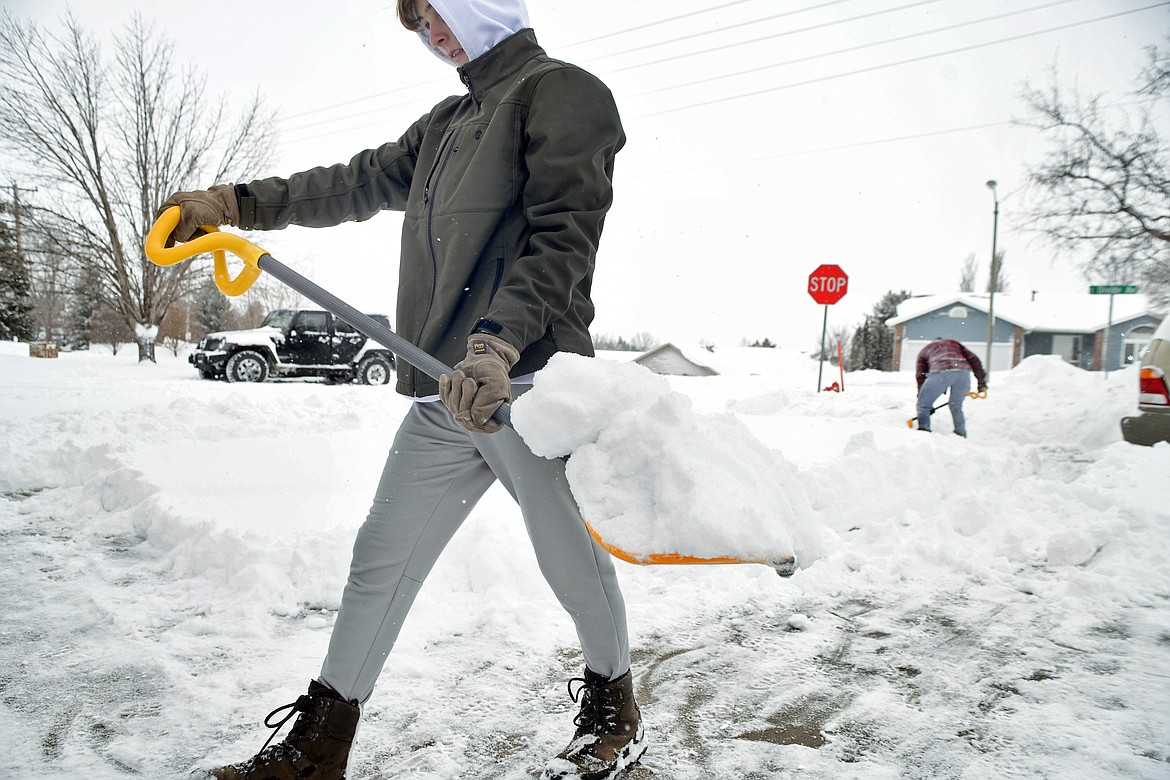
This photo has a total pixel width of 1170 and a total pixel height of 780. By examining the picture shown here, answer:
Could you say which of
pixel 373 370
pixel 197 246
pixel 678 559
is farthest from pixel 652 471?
pixel 373 370

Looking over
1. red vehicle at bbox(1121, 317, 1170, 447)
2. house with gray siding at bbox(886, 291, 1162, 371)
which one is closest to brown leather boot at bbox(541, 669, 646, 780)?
red vehicle at bbox(1121, 317, 1170, 447)

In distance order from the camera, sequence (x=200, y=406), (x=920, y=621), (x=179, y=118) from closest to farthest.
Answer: (x=920, y=621) → (x=200, y=406) → (x=179, y=118)

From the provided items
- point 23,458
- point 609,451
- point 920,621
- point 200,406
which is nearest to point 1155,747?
point 920,621

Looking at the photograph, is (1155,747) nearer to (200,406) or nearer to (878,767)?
(878,767)

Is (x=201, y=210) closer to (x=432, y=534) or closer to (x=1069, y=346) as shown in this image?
(x=432, y=534)

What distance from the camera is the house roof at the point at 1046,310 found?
34.6 meters

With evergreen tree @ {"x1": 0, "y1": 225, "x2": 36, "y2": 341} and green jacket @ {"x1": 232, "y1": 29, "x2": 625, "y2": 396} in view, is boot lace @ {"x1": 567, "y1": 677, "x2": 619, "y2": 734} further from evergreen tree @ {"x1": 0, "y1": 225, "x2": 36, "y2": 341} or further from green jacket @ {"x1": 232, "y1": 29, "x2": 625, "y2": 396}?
evergreen tree @ {"x1": 0, "y1": 225, "x2": 36, "y2": 341}

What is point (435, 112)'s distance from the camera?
1.93 m

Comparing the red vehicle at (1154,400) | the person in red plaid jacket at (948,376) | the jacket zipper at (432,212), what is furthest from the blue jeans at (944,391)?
the jacket zipper at (432,212)

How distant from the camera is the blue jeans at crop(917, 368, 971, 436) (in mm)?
8234

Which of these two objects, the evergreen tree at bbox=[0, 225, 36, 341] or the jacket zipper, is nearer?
the jacket zipper

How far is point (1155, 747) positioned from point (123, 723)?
290 cm

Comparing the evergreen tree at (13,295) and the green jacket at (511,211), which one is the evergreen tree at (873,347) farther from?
the green jacket at (511,211)

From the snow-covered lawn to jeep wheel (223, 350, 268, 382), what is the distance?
8.14m
